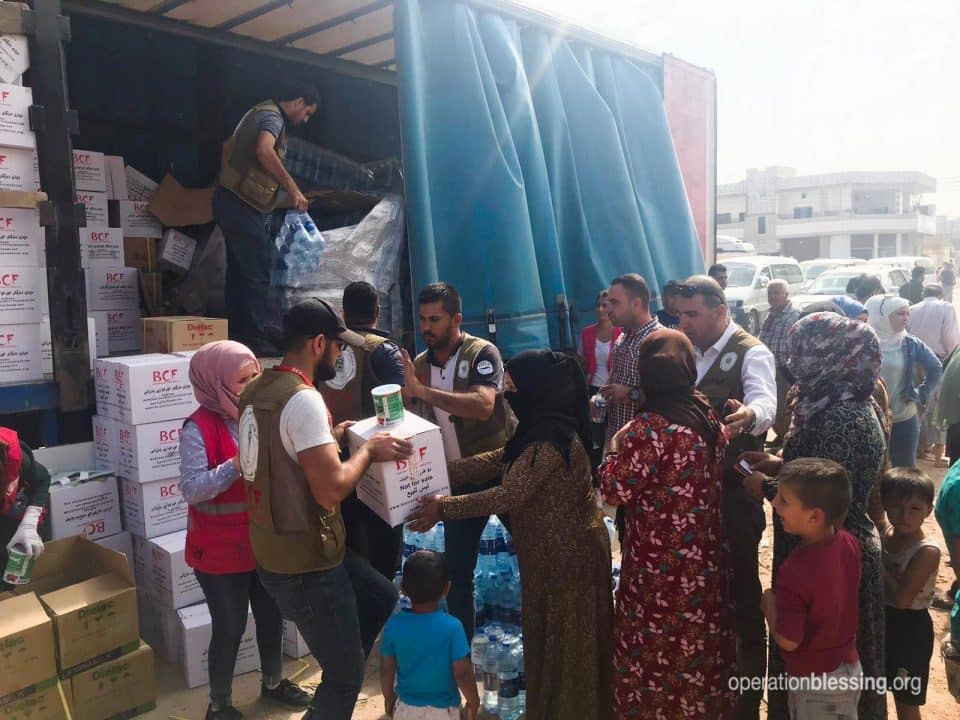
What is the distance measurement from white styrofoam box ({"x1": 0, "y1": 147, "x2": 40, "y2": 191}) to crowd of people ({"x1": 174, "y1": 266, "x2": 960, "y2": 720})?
134 centimetres

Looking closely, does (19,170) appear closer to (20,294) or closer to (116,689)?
(20,294)

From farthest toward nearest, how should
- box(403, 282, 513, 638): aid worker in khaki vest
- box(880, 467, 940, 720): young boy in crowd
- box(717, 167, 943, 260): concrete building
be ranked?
box(717, 167, 943, 260): concrete building
box(403, 282, 513, 638): aid worker in khaki vest
box(880, 467, 940, 720): young boy in crowd

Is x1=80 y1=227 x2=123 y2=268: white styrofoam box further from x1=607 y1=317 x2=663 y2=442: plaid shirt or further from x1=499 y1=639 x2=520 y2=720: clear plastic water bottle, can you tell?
x1=499 y1=639 x2=520 y2=720: clear plastic water bottle

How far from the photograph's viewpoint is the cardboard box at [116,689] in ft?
9.91

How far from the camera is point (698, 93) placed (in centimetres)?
627

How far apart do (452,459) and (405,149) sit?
1.73m

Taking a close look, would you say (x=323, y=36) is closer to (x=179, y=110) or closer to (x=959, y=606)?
(x=179, y=110)

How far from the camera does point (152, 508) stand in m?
3.62

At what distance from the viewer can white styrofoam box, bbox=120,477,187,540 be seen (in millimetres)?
3596

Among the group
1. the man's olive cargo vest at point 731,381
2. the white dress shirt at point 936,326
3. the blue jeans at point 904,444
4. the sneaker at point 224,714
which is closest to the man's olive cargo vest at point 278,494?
the sneaker at point 224,714

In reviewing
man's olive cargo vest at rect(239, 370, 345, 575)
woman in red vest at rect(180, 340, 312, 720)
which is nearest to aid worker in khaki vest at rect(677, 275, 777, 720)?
man's olive cargo vest at rect(239, 370, 345, 575)

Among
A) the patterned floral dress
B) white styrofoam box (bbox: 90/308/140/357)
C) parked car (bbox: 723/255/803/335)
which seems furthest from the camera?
parked car (bbox: 723/255/803/335)

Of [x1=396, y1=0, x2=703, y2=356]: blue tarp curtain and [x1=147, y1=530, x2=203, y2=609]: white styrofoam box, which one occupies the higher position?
[x1=396, y1=0, x2=703, y2=356]: blue tarp curtain

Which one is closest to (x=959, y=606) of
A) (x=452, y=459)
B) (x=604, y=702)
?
(x=604, y=702)
